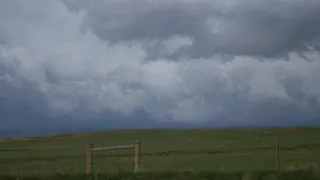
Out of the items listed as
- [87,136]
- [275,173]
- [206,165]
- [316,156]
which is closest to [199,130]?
[87,136]

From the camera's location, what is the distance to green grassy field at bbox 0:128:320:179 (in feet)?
58.3

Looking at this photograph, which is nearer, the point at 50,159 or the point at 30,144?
the point at 50,159

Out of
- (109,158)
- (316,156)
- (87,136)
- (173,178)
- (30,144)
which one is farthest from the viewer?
(87,136)

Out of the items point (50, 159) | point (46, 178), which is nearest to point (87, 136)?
point (50, 159)

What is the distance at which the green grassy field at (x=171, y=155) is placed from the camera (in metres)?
17.8

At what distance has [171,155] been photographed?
74.7 ft

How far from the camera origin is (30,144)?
33.0 metres

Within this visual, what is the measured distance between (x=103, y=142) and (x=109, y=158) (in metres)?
12.3

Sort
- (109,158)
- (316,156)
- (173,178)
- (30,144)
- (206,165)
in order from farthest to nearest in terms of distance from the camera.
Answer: (30,144) < (316,156) < (109,158) < (206,165) < (173,178)

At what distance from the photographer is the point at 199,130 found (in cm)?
3884

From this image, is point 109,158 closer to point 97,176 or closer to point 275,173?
point 97,176

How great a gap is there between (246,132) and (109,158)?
18.1 m

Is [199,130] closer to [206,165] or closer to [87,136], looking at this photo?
[87,136]

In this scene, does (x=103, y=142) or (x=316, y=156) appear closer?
(x=316, y=156)
